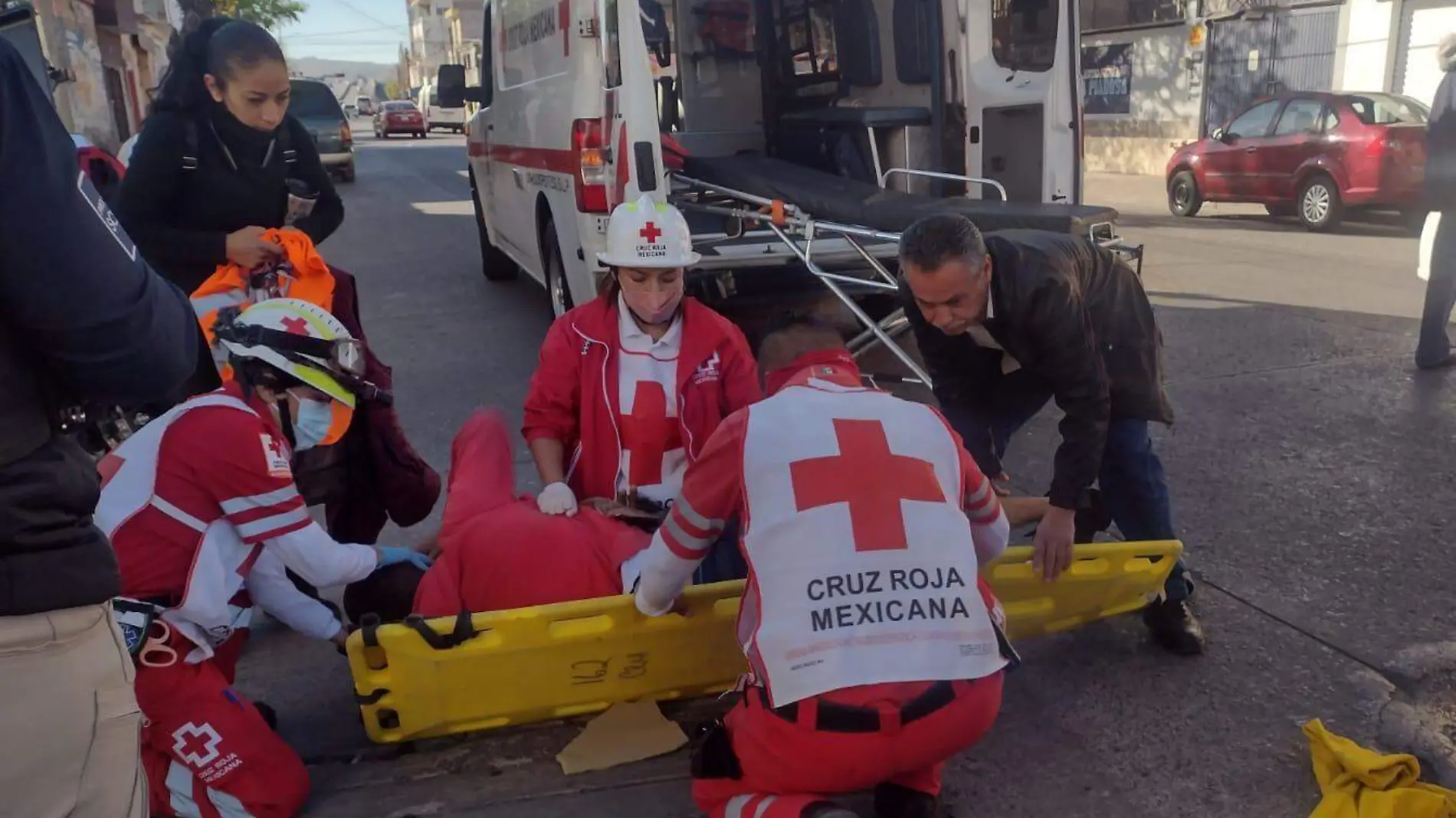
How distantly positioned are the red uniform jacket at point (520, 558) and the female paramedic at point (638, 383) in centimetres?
28

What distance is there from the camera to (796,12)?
7223mm

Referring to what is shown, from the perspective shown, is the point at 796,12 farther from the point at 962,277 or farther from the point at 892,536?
the point at 892,536

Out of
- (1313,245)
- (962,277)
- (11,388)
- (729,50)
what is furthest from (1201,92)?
(11,388)

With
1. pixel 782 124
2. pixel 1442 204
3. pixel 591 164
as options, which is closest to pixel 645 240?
pixel 591 164

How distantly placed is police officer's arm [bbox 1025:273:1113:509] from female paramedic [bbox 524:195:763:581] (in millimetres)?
884

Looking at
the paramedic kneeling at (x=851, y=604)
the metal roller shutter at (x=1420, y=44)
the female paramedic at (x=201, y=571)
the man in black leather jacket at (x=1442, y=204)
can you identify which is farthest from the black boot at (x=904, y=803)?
the metal roller shutter at (x=1420, y=44)

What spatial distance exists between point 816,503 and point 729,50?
620cm

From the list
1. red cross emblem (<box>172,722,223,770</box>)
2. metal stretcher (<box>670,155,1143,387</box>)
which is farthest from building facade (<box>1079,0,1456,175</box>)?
red cross emblem (<box>172,722,223,770</box>)

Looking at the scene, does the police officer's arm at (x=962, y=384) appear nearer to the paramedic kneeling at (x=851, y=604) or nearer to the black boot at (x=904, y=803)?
the paramedic kneeling at (x=851, y=604)

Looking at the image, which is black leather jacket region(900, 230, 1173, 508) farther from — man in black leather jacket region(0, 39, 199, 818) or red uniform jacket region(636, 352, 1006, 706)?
man in black leather jacket region(0, 39, 199, 818)

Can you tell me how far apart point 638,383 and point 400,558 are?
84 centimetres

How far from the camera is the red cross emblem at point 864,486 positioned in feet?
6.94

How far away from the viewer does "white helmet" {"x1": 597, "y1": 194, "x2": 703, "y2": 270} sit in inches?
125

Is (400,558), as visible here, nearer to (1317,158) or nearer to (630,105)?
(630,105)
